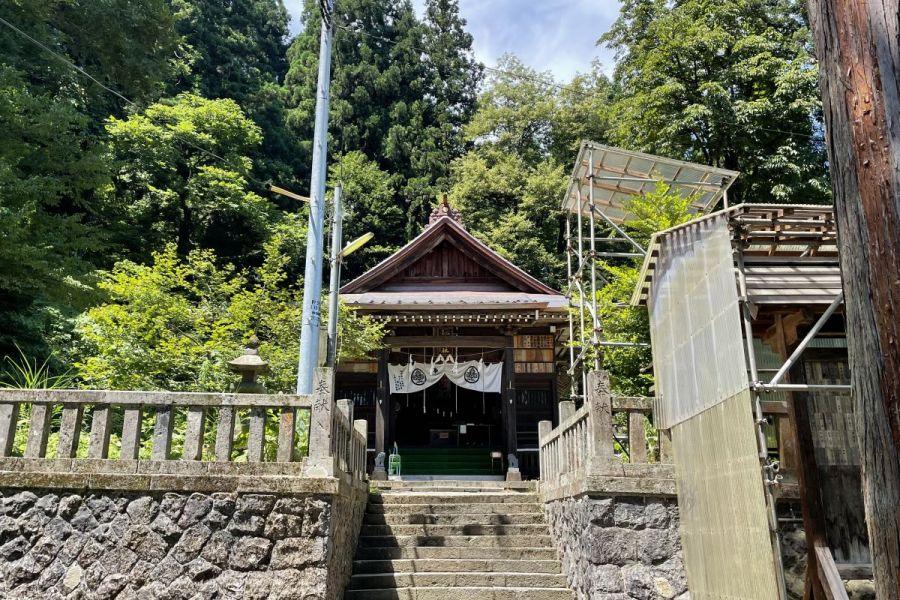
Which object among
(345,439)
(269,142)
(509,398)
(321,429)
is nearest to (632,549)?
(321,429)

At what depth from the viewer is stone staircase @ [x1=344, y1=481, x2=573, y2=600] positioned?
771 cm

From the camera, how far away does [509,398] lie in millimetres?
14750

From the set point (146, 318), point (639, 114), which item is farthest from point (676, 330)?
point (639, 114)

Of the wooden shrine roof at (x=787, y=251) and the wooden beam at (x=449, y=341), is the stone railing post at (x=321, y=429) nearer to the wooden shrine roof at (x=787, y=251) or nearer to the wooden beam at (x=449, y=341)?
the wooden shrine roof at (x=787, y=251)

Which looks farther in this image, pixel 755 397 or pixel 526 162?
pixel 526 162

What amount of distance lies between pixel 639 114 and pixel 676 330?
13.8 metres

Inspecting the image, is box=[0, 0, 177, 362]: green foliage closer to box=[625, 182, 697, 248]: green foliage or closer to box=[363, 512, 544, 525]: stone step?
box=[363, 512, 544, 525]: stone step

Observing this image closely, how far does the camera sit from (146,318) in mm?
10219

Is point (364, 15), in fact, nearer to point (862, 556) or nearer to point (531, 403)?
point (531, 403)

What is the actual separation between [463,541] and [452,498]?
0.95 meters

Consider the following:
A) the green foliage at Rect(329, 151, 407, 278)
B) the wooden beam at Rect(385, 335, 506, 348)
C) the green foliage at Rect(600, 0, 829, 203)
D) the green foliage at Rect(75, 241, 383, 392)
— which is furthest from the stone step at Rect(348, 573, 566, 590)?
the green foliage at Rect(329, 151, 407, 278)

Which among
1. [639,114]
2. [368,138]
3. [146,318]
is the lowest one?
[146,318]

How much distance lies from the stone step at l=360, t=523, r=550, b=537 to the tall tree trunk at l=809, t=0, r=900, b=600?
6.95 meters

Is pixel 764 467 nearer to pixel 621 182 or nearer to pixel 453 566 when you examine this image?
pixel 453 566
